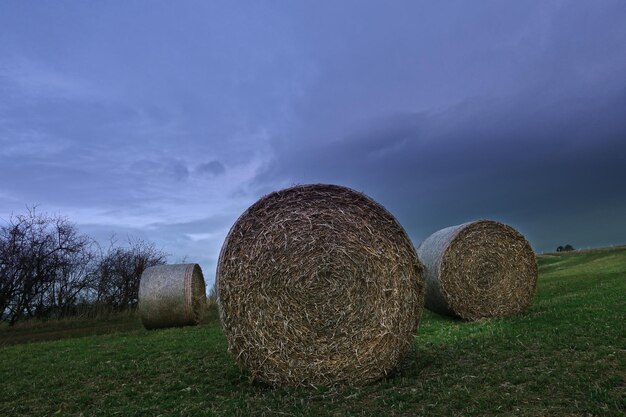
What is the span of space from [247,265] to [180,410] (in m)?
1.82

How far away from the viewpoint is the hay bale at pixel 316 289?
19.8 ft

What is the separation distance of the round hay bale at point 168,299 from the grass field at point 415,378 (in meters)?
3.52

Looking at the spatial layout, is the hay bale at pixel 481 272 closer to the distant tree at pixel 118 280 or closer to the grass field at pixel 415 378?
the grass field at pixel 415 378

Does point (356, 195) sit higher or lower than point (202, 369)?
higher

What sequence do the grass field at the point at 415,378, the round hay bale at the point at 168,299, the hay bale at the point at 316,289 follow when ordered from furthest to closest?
the round hay bale at the point at 168,299 → the hay bale at the point at 316,289 → the grass field at the point at 415,378

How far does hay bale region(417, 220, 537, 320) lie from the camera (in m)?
11.0

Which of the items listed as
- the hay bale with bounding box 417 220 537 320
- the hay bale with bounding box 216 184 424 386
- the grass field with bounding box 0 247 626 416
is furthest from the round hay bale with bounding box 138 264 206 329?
the hay bale with bounding box 216 184 424 386

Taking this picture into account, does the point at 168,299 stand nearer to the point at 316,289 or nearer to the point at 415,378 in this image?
the point at 316,289

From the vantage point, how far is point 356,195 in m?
6.57

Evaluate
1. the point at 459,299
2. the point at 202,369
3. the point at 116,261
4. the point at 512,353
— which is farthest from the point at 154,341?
the point at 116,261

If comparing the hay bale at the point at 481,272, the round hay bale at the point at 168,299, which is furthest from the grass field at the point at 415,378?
the round hay bale at the point at 168,299

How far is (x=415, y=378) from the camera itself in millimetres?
5949

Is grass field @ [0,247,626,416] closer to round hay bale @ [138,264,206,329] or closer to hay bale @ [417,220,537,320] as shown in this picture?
hay bale @ [417,220,537,320]

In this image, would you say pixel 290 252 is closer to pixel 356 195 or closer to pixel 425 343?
pixel 356 195
